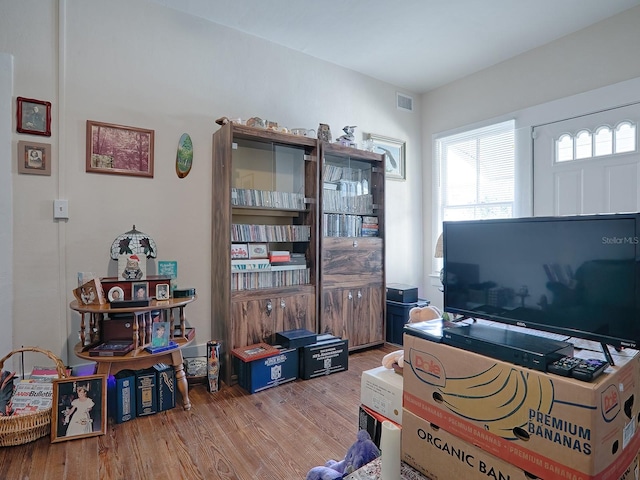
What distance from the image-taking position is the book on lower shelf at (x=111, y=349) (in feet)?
6.70

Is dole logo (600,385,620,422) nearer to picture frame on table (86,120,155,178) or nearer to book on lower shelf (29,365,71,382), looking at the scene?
book on lower shelf (29,365,71,382)

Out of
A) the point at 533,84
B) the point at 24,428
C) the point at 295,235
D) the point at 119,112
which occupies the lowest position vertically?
the point at 24,428

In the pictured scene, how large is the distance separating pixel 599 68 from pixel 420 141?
1.84 m

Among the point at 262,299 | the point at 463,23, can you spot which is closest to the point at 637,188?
the point at 463,23

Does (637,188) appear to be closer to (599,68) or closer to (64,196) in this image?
(599,68)

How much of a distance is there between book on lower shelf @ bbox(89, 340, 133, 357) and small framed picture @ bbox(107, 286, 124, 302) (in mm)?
280

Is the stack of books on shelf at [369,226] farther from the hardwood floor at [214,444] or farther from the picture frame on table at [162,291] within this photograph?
the picture frame on table at [162,291]

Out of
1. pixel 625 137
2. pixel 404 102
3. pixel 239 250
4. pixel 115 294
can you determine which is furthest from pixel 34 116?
pixel 625 137

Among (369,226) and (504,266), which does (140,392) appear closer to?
(504,266)

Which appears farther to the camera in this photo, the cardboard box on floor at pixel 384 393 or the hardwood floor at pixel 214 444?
the hardwood floor at pixel 214 444

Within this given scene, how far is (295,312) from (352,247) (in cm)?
82

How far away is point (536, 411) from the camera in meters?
0.95

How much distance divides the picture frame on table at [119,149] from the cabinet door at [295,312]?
1.43m

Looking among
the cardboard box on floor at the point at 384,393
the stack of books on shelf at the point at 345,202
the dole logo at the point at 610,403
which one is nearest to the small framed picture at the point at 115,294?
the cardboard box on floor at the point at 384,393
